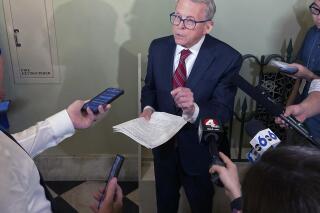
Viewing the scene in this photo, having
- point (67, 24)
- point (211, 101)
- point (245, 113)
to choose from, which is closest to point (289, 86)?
point (245, 113)

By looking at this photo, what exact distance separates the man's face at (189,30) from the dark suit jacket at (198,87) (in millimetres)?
75

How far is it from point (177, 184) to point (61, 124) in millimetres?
784

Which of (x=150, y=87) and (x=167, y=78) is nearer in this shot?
(x=167, y=78)

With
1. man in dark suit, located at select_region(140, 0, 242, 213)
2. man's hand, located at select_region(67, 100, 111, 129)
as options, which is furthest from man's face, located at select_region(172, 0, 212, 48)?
man's hand, located at select_region(67, 100, 111, 129)

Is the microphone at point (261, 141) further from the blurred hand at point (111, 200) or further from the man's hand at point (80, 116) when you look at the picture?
the man's hand at point (80, 116)

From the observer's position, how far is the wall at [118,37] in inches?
81.6

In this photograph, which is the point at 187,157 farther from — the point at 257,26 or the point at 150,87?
the point at 257,26

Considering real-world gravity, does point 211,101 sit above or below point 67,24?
below

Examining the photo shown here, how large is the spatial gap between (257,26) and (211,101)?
2.61 feet

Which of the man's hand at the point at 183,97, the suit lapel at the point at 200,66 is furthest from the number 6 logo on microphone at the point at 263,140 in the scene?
the suit lapel at the point at 200,66

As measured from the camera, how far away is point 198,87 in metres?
1.55

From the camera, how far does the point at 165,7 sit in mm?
2076

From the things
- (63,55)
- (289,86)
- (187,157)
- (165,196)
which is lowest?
(165,196)

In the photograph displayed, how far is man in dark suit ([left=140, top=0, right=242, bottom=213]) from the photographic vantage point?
1.50 m
